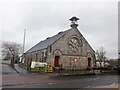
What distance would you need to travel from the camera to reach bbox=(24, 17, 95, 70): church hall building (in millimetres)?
33781

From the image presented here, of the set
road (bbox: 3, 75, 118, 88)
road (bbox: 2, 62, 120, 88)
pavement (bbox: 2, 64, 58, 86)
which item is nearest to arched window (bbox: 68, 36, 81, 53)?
pavement (bbox: 2, 64, 58, 86)

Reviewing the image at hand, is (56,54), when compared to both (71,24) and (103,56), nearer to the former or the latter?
(71,24)

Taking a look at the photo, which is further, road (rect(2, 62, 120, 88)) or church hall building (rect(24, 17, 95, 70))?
church hall building (rect(24, 17, 95, 70))


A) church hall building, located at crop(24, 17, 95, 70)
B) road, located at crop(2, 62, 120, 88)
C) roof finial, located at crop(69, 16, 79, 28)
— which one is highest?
roof finial, located at crop(69, 16, 79, 28)

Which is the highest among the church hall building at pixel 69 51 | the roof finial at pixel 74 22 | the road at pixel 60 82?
the roof finial at pixel 74 22

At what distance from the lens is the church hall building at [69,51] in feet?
111

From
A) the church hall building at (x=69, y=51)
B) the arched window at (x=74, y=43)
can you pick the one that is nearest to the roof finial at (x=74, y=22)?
the church hall building at (x=69, y=51)

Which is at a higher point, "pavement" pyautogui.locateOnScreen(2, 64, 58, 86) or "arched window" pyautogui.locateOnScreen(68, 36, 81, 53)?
"arched window" pyautogui.locateOnScreen(68, 36, 81, 53)

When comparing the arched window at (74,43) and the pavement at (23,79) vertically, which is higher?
the arched window at (74,43)

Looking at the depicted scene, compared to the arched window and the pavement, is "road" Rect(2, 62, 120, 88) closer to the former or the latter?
the pavement

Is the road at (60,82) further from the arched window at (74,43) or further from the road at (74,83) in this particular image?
the arched window at (74,43)

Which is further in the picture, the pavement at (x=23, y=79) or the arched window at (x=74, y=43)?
the arched window at (x=74, y=43)

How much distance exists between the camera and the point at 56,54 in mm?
34125

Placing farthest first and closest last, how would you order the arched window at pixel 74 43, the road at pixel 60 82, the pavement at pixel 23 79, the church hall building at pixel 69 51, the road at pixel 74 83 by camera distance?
the arched window at pixel 74 43, the church hall building at pixel 69 51, the pavement at pixel 23 79, the road at pixel 60 82, the road at pixel 74 83
